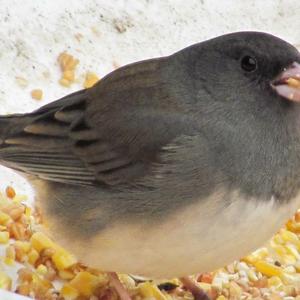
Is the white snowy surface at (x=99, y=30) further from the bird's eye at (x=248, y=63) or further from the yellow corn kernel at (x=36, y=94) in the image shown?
the bird's eye at (x=248, y=63)

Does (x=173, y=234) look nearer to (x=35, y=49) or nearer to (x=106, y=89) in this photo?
(x=106, y=89)

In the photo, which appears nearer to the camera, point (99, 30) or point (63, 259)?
point (63, 259)

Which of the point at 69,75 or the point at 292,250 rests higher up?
the point at 69,75

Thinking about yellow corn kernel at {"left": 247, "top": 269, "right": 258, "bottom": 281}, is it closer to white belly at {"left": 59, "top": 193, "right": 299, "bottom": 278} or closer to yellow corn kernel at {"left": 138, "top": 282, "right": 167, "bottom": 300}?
yellow corn kernel at {"left": 138, "top": 282, "right": 167, "bottom": 300}

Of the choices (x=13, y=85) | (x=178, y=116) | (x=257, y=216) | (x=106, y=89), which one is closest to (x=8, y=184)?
(x=13, y=85)

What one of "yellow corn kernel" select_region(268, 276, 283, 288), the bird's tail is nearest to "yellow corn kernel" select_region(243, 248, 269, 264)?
"yellow corn kernel" select_region(268, 276, 283, 288)

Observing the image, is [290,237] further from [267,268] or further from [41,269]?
[41,269]

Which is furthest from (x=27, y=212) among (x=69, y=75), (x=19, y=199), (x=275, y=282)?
(x=275, y=282)
